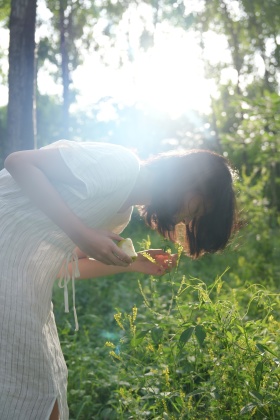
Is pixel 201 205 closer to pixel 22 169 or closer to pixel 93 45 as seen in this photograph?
pixel 22 169

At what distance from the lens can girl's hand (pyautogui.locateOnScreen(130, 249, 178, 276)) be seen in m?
2.96

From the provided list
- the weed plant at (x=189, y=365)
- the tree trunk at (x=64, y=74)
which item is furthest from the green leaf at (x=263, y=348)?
the tree trunk at (x=64, y=74)

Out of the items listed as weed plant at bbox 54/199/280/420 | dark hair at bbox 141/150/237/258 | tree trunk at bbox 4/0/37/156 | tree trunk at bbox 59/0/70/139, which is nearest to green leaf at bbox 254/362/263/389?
weed plant at bbox 54/199/280/420

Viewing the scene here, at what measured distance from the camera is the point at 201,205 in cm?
268

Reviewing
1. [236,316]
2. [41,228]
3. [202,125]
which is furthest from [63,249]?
[202,125]

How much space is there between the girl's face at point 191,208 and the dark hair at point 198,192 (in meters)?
0.02

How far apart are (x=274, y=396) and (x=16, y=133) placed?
379cm

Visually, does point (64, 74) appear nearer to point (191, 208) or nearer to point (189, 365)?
point (189, 365)

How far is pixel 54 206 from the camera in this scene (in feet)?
7.74

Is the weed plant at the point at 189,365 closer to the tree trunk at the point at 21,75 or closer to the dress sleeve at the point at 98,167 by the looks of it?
the dress sleeve at the point at 98,167

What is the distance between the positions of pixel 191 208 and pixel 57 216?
58 centimetres

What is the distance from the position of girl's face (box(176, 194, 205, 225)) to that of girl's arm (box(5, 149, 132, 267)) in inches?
15.6

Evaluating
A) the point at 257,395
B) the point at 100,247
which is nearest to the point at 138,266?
the point at 100,247

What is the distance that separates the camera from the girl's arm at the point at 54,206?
2342 millimetres
